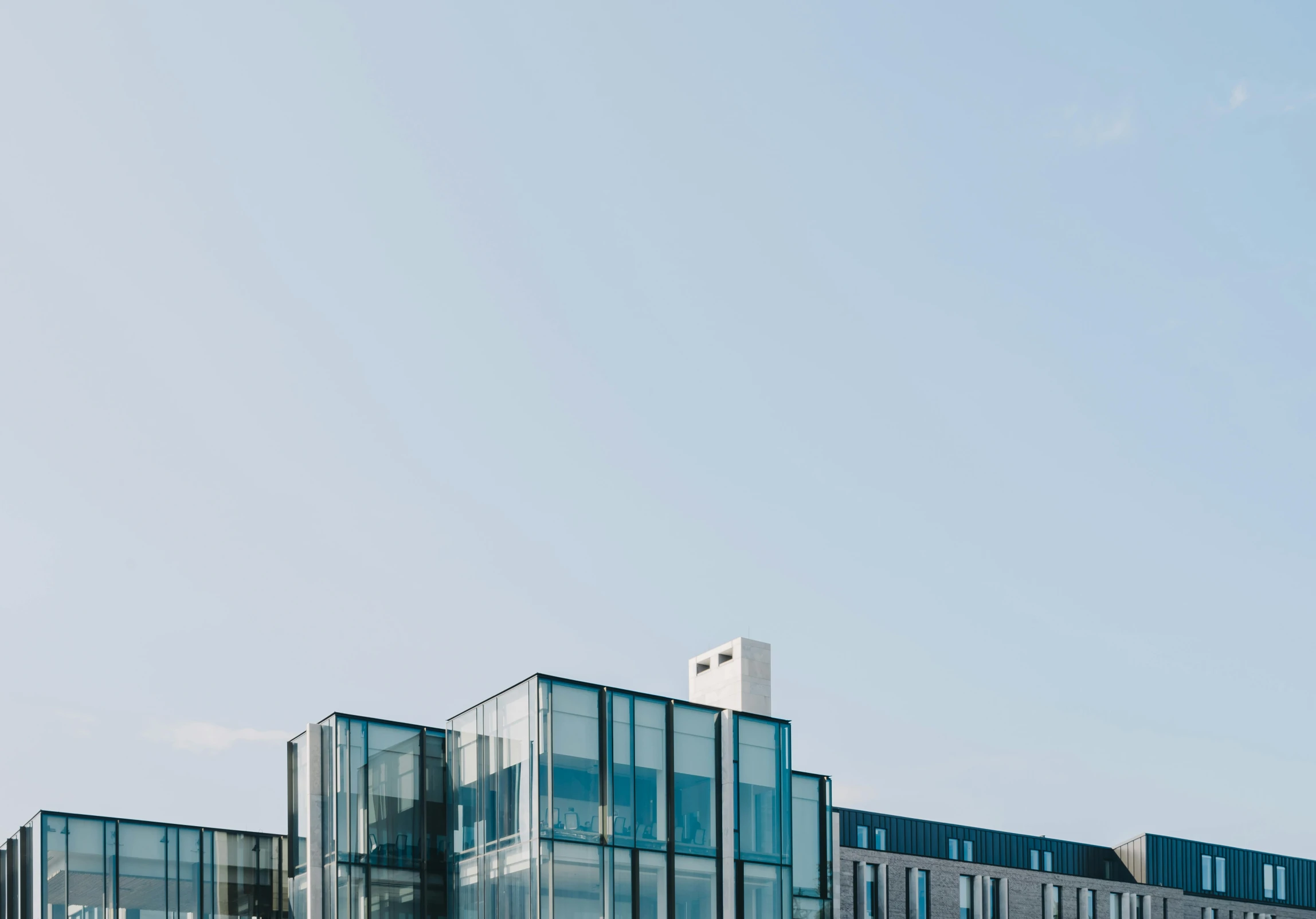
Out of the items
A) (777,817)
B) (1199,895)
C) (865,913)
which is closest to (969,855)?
(865,913)

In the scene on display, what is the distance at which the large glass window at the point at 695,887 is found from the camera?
40312mm

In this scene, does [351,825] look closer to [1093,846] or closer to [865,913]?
[865,913]

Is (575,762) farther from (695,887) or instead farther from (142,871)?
(142,871)

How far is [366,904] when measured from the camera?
139 ft

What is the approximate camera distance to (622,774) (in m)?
40.4

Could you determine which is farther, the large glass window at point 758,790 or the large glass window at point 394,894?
the large glass window at point 394,894

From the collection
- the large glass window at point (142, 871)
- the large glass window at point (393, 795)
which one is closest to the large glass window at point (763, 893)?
the large glass window at point (393, 795)

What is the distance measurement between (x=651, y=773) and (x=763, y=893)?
4.78 m

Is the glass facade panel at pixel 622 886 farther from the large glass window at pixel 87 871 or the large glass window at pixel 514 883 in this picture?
the large glass window at pixel 87 871

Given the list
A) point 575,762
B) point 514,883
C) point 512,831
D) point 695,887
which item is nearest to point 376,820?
point 512,831

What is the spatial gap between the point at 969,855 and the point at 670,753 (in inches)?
1654

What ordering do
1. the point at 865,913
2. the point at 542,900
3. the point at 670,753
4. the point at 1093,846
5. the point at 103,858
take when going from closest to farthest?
the point at 542,900, the point at 670,753, the point at 103,858, the point at 865,913, the point at 1093,846

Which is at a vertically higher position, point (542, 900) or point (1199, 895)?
point (542, 900)

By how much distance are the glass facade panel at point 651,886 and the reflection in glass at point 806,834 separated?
186 inches
